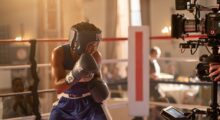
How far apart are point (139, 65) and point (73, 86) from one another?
112 centimetres

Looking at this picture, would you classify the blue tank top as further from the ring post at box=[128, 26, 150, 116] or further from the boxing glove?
the ring post at box=[128, 26, 150, 116]

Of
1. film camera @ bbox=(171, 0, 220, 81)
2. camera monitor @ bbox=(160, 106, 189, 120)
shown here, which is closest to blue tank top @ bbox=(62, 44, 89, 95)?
camera monitor @ bbox=(160, 106, 189, 120)

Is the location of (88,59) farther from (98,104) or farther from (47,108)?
(47,108)

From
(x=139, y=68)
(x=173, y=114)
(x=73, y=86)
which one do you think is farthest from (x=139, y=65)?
(x=73, y=86)

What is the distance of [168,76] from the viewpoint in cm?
531

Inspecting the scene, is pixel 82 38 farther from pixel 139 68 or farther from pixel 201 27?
pixel 139 68

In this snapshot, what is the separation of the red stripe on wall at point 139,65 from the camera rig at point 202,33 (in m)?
0.90

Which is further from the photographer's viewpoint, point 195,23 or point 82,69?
point 195,23

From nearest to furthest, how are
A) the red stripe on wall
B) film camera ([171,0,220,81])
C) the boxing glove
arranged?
the boxing glove → film camera ([171,0,220,81]) → the red stripe on wall

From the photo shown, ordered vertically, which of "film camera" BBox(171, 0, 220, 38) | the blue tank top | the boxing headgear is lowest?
the blue tank top

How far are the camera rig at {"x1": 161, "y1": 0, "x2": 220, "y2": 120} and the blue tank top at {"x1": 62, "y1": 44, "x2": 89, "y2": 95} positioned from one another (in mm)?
460

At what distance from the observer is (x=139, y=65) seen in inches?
116

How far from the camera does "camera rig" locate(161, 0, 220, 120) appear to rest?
75.2 inches

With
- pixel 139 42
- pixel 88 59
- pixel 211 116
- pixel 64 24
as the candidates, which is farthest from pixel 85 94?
Answer: pixel 64 24
